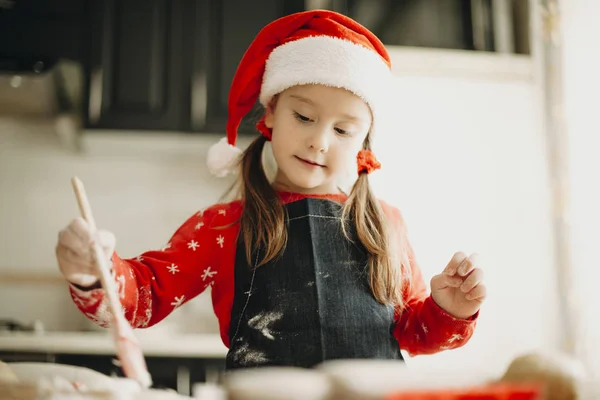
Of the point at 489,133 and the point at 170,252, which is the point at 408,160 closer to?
the point at 489,133

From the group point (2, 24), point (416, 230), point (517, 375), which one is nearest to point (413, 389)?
point (517, 375)

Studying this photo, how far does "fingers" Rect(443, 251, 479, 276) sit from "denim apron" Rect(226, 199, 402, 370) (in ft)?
0.39

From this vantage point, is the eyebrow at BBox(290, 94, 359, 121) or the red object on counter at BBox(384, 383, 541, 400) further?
the eyebrow at BBox(290, 94, 359, 121)

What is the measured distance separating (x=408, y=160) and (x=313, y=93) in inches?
33.3

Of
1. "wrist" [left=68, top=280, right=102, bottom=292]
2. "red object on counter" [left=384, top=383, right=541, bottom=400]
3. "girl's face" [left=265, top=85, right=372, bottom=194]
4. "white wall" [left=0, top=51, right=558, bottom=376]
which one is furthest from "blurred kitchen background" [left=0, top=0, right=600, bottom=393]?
"red object on counter" [left=384, top=383, right=541, bottom=400]

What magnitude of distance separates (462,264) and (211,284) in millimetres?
349

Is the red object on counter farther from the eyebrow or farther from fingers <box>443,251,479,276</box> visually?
the eyebrow

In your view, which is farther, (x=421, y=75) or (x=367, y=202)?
(x=421, y=75)

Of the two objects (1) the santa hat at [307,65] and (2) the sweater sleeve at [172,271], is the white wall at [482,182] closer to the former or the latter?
(1) the santa hat at [307,65]

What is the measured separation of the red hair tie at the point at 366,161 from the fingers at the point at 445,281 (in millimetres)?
215

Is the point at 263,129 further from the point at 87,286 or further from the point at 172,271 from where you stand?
the point at 87,286

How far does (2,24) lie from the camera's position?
1902mm

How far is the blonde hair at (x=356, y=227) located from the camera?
0.80 m

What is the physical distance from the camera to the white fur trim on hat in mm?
829
